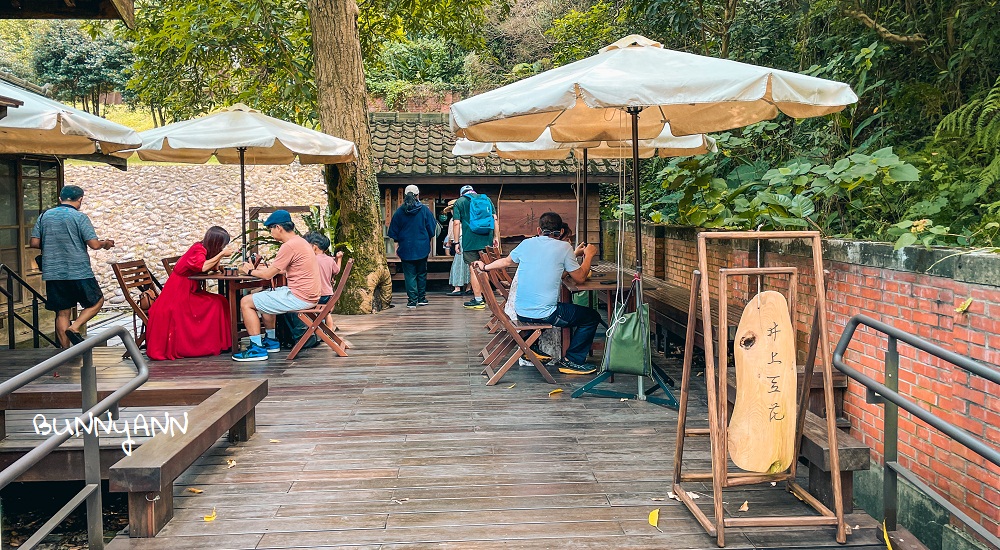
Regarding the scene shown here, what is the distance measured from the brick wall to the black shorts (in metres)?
6.89

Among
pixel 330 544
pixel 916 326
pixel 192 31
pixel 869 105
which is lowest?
pixel 330 544

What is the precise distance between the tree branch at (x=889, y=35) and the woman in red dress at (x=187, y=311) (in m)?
6.40

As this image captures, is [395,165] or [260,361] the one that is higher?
[395,165]

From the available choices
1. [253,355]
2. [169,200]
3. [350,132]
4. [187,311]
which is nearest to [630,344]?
[253,355]

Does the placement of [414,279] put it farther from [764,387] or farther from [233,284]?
[764,387]

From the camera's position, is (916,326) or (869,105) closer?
(916,326)

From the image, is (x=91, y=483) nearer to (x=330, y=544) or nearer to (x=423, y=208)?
(x=330, y=544)

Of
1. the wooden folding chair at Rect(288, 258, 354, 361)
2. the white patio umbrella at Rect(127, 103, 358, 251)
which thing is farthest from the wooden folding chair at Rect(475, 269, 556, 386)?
the white patio umbrella at Rect(127, 103, 358, 251)

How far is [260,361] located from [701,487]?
15.5ft

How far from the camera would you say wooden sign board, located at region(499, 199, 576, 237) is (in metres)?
13.9

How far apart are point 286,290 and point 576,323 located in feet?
9.01

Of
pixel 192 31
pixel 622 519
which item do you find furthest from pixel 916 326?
pixel 192 31

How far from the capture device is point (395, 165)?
13.5m

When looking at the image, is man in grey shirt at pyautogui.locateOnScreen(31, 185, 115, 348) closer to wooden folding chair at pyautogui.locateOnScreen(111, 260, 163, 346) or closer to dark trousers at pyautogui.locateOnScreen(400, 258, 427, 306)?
wooden folding chair at pyautogui.locateOnScreen(111, 260, 163, 346)
